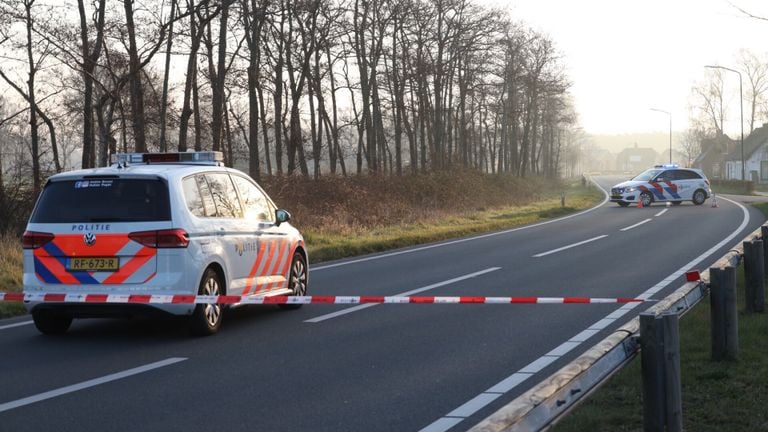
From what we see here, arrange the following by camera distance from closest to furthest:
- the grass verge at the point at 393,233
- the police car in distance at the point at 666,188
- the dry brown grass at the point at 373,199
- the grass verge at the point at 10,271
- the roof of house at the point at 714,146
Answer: the grass verge at the point at 10,271 → the grass verge at the point at 393,233 → the dry brown grass at the point at 373,199 → the police car in distance at the point at 666,188 → the roof of house at the point at 714,146

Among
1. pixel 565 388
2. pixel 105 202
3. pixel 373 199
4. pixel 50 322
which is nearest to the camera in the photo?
pixel 565 388

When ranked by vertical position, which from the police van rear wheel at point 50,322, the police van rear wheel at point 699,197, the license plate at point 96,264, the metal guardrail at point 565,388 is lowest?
the police van rear wheel at point 699,197

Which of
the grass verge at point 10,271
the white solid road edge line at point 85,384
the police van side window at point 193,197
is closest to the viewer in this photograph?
the white solid road edge line at point 85,384

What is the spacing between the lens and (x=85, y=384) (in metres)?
6.71

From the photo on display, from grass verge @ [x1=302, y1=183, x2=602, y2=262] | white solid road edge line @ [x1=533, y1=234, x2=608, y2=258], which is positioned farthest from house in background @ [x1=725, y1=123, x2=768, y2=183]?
white solid road edge line @ [x1=533, y1=234, x2=608, y2=258]

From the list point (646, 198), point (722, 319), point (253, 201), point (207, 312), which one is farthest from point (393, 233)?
point (646, 198)

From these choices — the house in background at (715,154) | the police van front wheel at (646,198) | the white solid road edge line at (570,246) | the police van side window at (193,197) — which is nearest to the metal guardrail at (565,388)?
the police van side window at (193,197)

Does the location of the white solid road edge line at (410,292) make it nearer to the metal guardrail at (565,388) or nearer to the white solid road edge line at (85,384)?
the white solid road edge line at (85,384)

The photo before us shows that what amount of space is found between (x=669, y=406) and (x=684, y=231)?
19.9 m

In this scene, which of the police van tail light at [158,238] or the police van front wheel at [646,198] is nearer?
the police van tail light at [158,238]

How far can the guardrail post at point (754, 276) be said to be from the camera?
28.7 feet

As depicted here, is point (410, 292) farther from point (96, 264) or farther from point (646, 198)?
point (646, 198)

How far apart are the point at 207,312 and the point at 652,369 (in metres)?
5.35

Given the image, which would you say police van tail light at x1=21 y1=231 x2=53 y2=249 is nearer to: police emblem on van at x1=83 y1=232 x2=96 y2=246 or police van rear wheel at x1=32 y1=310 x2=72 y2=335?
police emblem on van at x1=83 y1=232 x2=96 y2=246
